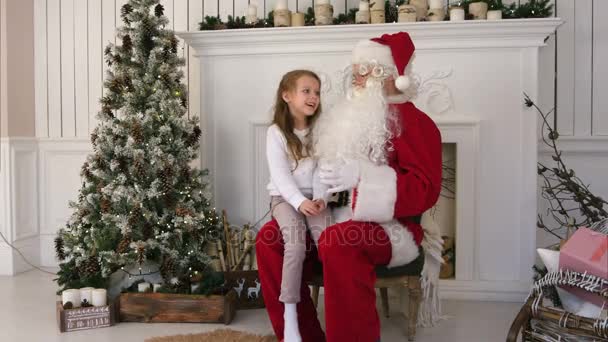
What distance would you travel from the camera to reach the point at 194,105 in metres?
4.04

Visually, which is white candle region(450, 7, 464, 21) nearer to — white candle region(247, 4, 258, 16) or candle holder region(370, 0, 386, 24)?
candle holder region(370, 0, 386, 24)

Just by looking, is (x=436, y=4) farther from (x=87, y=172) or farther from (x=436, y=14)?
(x=87, y=172)

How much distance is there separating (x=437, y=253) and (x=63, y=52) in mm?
3298

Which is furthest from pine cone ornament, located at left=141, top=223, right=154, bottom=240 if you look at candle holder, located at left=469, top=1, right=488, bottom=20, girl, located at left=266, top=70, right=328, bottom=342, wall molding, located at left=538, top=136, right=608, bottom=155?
wall molding, located at left=538, top=136, right=608, bottom=155

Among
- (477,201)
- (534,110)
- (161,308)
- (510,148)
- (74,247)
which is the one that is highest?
(534,110)

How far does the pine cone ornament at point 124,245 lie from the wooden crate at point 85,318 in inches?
12.8

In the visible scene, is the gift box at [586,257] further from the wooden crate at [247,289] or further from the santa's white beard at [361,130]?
the wooden crate at [247,289]

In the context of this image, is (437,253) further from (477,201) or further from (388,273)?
(477,201)

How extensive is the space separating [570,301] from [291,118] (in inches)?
59.2

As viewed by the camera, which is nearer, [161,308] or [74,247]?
[161,308]

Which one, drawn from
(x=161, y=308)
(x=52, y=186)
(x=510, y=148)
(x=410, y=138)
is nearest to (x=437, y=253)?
(x=410, y=138)

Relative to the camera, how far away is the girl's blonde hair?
8.64ft

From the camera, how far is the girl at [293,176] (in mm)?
2377

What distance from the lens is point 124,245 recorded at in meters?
3.11
